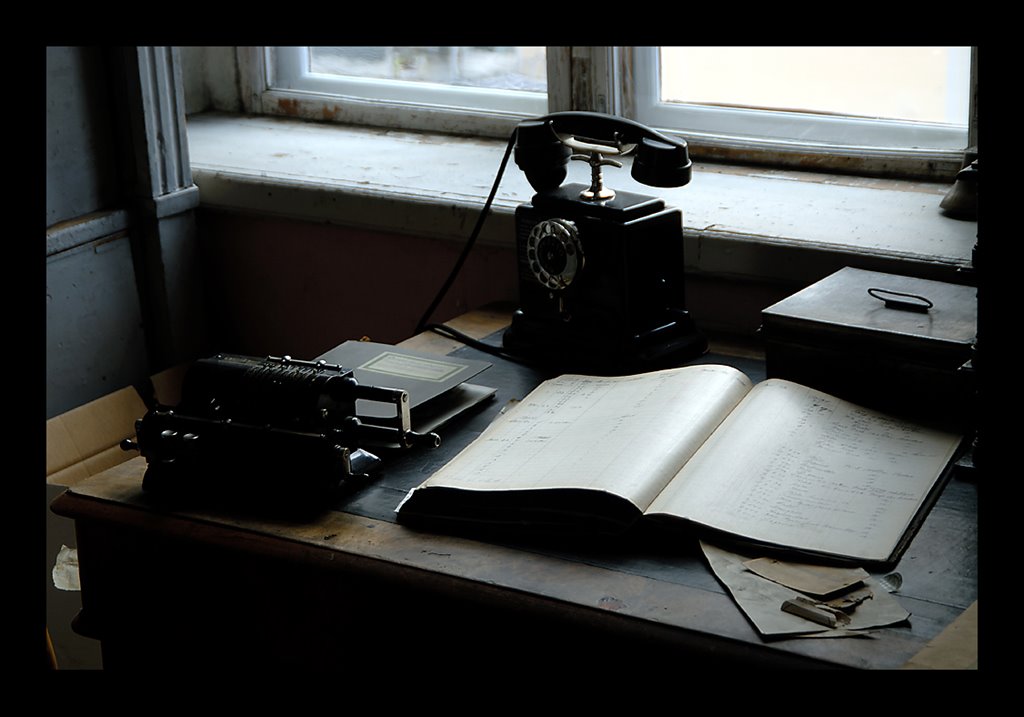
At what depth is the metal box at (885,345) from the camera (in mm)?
1296

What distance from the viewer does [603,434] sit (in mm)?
1234

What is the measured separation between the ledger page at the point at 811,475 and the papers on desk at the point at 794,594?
3 centimetres

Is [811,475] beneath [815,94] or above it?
beneath

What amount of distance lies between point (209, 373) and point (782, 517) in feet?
2.12

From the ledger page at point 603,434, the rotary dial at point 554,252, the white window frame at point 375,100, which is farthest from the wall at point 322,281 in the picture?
the ledger page at point 603,434

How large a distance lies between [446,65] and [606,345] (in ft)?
3.97

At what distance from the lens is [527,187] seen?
2051 millimetres

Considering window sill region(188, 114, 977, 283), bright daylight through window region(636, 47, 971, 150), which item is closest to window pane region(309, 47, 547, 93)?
window sill region(188, 114, 977, 283)

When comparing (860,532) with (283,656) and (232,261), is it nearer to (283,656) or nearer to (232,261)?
(283,656)

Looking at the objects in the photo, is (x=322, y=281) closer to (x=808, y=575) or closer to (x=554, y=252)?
(x=554, y=252)

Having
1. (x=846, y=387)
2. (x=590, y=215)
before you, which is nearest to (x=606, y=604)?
(x=846, y=387)

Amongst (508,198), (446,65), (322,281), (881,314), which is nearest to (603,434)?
(881,314)

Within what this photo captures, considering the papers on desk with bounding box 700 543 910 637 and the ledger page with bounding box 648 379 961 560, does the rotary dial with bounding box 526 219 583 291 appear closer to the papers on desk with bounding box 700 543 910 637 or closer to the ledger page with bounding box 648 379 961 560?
the ledger page with bounding box 648 379 961 560

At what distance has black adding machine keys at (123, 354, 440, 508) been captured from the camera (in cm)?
119
